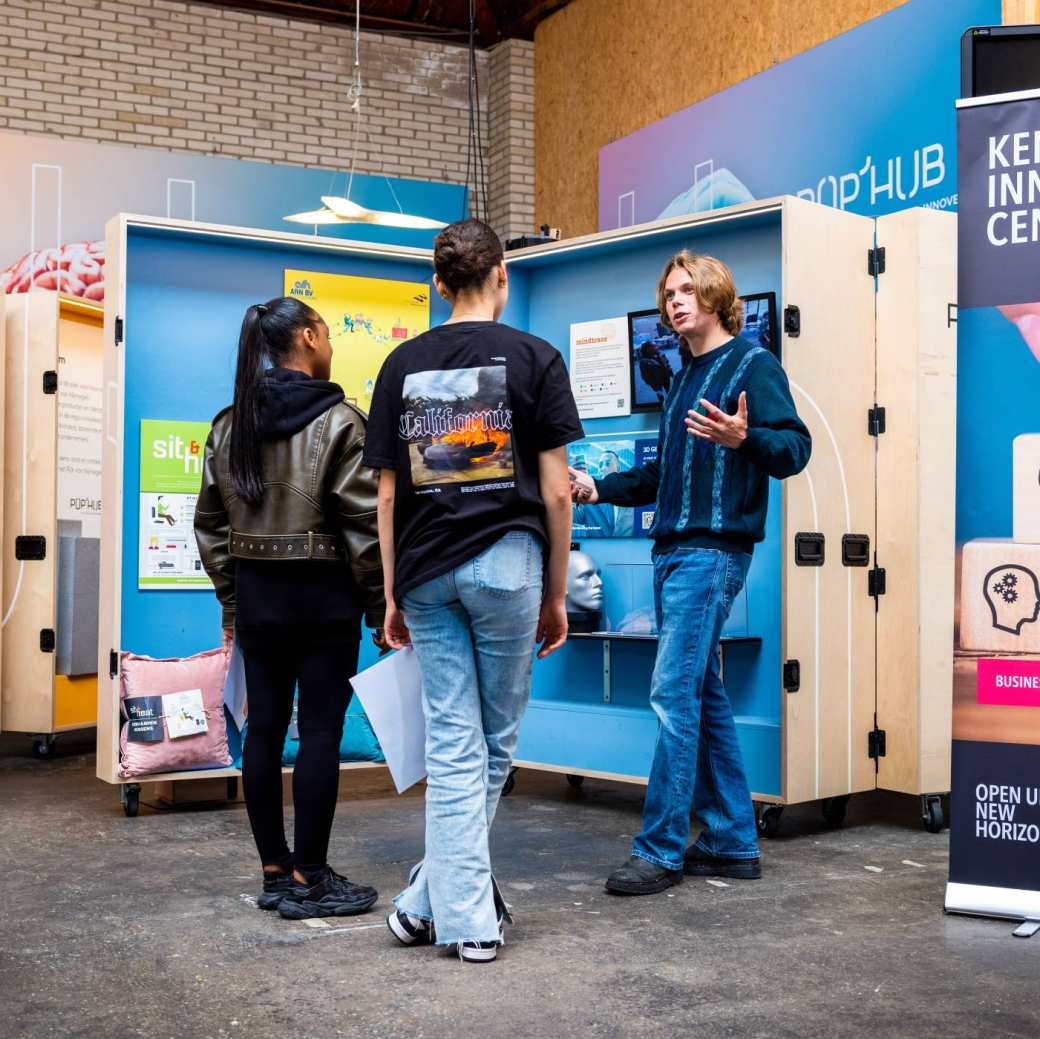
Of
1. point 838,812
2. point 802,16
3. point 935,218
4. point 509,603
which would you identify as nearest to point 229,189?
point 802,16

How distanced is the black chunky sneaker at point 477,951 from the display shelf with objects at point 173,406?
2034 mm

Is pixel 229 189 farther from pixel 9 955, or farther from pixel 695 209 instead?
pixel 9 955

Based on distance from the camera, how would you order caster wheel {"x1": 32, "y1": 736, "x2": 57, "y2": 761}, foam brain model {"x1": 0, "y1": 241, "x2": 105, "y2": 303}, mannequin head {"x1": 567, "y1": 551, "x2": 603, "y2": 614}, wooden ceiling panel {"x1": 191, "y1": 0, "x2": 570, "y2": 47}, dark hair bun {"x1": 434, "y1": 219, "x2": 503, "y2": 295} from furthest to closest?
wooden ceiling panel {"x1": 191, "y1": 0, "x2": 570, "y2": 47} < foam brain model {"x1": 0, "y1": 241, "x2": 105, "y2": 303} < caster wheel {"x1": 32, "y1": 736, "x2": 57, "y2": 761} < mannequin head {"x1": 567, "y1": 551, "x2": 603, "y2": 614} < dark hair bun {"x1": 434, "y1": 219, "x2": 503, "y2": 295}

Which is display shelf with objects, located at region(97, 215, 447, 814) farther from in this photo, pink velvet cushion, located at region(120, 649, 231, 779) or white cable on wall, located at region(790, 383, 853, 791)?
white cable on wall, located at region(790, 383, 853, 791)

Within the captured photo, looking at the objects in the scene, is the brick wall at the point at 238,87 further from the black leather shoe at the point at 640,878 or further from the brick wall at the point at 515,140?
the black leather shoe at the point at 640,878

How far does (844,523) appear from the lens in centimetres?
457

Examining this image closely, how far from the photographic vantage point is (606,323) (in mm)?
5164

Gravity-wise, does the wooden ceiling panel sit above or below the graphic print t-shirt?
above

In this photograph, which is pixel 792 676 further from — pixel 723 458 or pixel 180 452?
pixel 180 452

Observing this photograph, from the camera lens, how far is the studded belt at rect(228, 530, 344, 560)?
3213 mm

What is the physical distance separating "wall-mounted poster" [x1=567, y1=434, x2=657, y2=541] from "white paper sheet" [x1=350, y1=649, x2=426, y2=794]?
2.01 meters

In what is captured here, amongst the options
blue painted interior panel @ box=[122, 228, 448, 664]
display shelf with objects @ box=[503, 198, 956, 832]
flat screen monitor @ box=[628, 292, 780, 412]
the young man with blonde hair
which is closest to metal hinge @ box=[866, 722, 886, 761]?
display shelf with objects @ box=[503, 198, 956, 832]

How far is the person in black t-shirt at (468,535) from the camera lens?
9.45ft

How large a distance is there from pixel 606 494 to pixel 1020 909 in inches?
60.6
